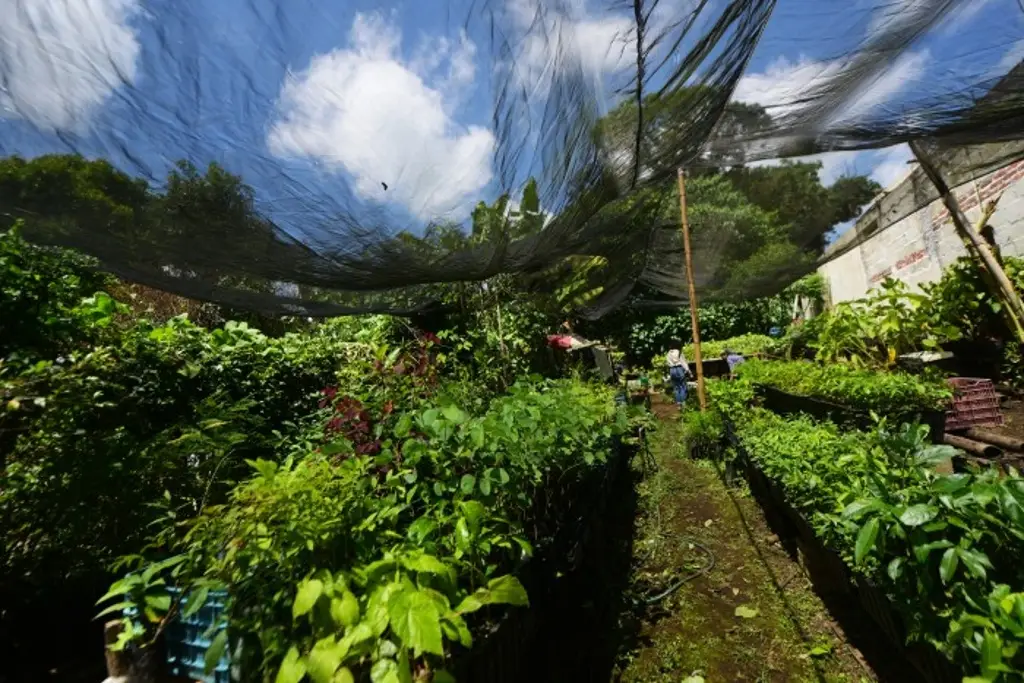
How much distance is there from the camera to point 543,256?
3.10m

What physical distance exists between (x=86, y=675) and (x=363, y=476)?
250 centimetres

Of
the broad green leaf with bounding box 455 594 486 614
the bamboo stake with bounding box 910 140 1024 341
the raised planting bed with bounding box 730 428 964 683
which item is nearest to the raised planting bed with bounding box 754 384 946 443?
the raised planting bed with bounding box 730 428 964 683

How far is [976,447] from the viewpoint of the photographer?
13.1ft

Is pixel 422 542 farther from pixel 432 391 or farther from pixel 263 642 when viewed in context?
pixel 432 391

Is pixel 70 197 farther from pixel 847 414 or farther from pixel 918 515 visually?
pixel 847 414

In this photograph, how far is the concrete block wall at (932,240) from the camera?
17.3 ft

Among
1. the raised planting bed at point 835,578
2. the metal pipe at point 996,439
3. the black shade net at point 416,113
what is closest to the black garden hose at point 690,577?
the raised planting bed at point 835,578

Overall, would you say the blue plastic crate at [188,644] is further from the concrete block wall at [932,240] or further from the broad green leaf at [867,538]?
the concrete block wall at [932,240]

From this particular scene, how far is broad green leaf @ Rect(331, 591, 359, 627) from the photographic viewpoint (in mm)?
979

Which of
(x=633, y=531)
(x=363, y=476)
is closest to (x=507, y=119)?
(x=363, y=476)

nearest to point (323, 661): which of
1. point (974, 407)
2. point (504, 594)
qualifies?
point (504, 594)

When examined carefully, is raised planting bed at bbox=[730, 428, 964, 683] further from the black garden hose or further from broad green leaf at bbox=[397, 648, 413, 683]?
broad green leaf at bbox=[397, 648, 413, 683]

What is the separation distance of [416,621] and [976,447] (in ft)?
16.9

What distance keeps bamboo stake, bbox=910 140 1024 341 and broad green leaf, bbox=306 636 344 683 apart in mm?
3684
